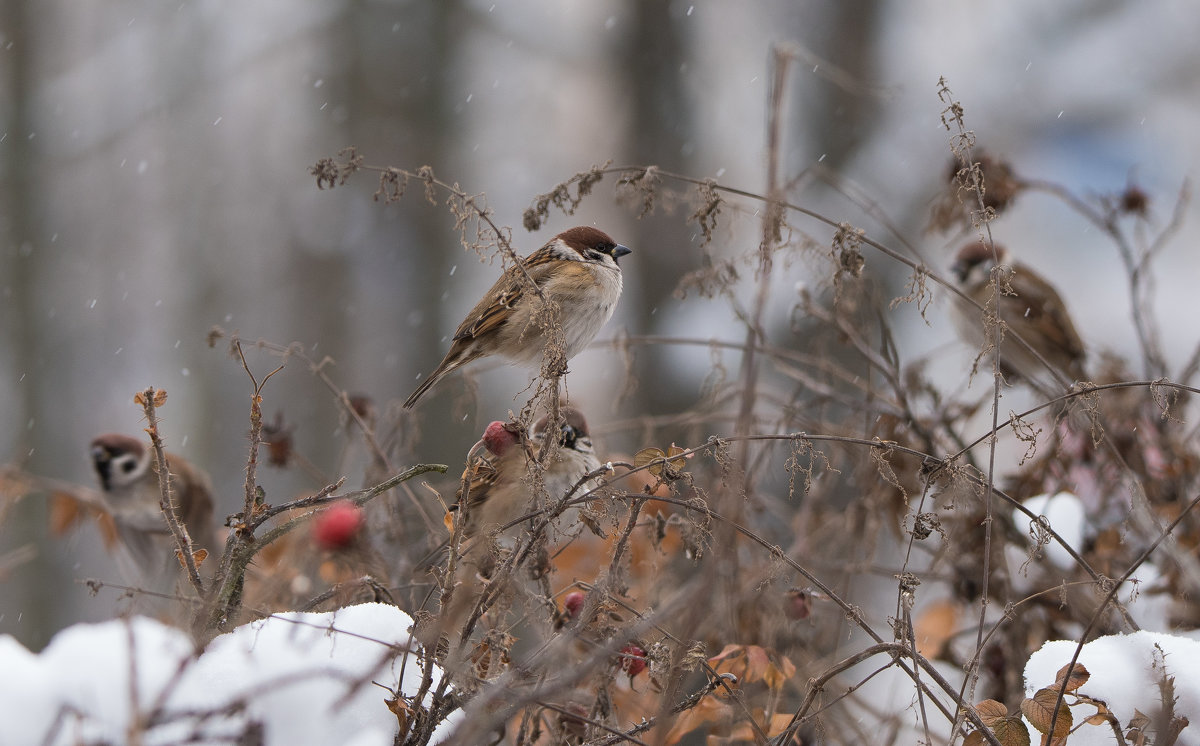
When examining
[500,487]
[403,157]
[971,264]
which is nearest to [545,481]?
[500,487]

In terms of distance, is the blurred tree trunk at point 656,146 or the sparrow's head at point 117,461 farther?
the blurred tree trunk at point 656,146

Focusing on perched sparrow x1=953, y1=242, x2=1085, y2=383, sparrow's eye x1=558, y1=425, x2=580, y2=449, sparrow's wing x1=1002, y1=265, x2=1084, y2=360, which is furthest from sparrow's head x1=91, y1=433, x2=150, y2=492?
sparrow's wing x1=1002, y1=265, x2=1084, y2=360

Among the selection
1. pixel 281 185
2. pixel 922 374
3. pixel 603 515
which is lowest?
pixel 603 515

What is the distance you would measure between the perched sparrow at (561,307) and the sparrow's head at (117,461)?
5.90ft

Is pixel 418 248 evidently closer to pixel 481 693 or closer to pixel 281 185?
pixel 281 185

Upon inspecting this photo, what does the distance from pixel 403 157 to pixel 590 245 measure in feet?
19.4

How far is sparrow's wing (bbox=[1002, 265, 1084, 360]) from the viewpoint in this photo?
13.1ft

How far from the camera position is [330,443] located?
8000 millimetres

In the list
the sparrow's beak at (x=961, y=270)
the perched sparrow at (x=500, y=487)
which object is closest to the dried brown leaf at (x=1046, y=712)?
the perched sparrow at (x=500, y=487)

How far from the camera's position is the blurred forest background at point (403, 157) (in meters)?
7.20

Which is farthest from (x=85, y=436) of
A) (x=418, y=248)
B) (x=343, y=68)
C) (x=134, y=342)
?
(x=343, y=68)

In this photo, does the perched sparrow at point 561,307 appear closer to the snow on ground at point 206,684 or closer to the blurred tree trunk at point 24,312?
the snow on ground at point 206,684

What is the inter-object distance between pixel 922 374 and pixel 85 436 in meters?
7.94

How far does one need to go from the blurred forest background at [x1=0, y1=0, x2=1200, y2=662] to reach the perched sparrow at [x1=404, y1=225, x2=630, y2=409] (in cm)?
333
